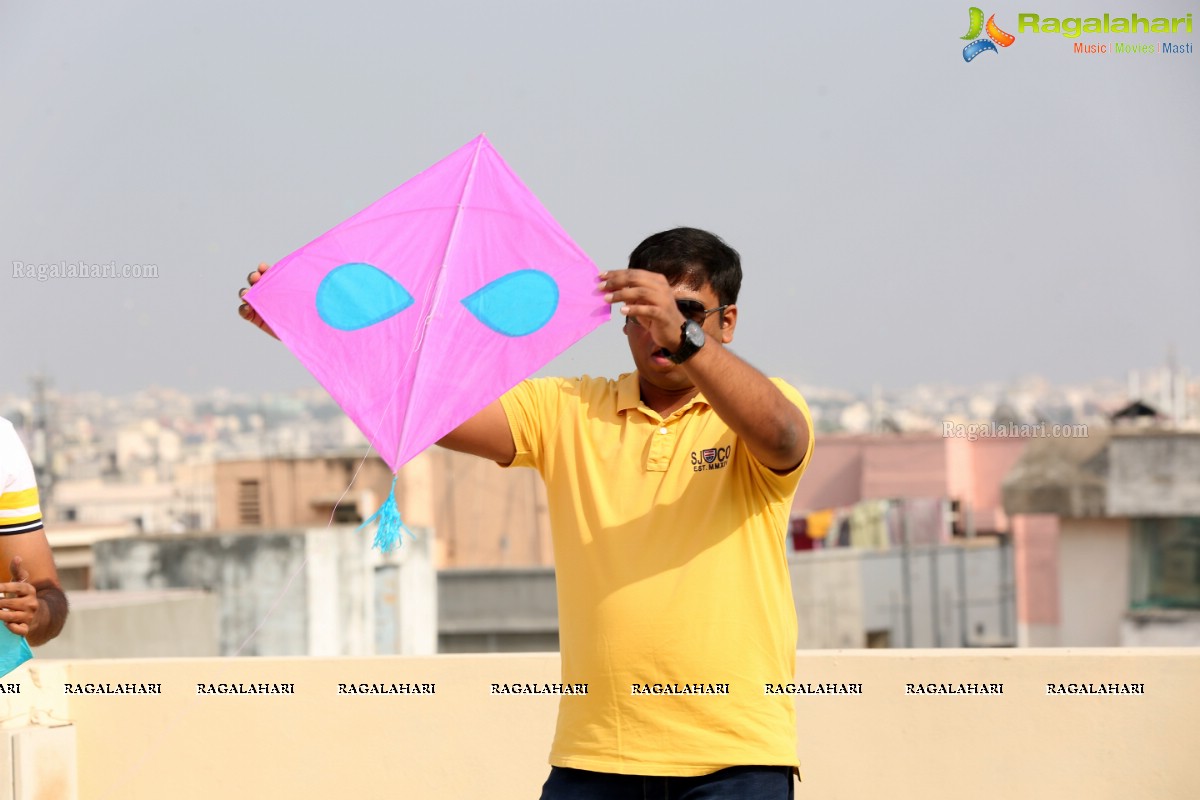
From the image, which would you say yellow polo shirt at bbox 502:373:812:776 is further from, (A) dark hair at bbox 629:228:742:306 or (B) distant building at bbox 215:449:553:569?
(B) distant building at bbox 215:449:553:569

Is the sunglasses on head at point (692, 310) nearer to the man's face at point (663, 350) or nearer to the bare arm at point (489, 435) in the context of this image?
the man's face at point (663, 350)

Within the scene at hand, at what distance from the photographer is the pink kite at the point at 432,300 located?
10.3 ft

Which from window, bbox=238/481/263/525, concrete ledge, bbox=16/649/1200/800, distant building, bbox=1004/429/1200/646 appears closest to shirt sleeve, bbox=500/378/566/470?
concrete ledge, bbox=16/649/1200/800

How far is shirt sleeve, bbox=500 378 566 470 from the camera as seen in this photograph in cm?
295

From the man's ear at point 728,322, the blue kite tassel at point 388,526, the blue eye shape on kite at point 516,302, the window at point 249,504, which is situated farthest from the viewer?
the window at point 249,504

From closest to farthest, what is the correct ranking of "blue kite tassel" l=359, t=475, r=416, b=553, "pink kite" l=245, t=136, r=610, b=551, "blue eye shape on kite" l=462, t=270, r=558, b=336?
1. "blue kite tassel" l=359, t=475, r=416, b=553
2. "pink kite" l=245, t=136, r=610, b=551
3. "blue eye shape on kite" l=462, t=270, r=558, b=336

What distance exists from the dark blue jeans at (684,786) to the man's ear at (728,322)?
0.82 meters

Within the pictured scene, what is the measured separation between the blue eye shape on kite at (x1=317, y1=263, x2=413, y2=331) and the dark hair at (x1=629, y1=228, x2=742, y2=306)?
27.8 inches

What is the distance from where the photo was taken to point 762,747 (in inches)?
103

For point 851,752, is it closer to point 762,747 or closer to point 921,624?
point 762,747

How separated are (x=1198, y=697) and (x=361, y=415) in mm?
2655

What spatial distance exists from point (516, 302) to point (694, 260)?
1.96ft

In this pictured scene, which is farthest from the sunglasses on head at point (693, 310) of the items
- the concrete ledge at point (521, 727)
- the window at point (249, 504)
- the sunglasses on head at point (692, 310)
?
the window at point (249, 504)

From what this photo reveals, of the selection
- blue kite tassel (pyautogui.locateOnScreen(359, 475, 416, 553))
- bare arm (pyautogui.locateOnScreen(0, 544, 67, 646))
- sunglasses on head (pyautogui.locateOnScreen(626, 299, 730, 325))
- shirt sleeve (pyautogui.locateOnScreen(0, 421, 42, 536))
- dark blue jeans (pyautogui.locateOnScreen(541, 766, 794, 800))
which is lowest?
dark blue jeans (pyautogui.locateOnScreen(541, 766, 794, 800))
